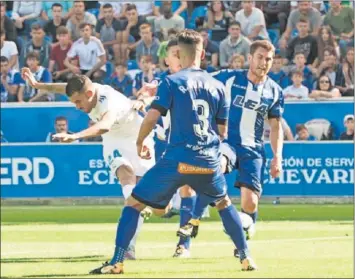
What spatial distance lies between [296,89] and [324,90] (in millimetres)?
538

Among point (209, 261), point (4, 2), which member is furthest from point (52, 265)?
point (4, 2)

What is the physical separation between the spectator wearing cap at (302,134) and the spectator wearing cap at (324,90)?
0.66 meters

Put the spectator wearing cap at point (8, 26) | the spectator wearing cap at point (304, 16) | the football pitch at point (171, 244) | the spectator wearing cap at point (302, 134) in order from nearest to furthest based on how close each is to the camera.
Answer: the football pitch at point (171, 244), the spectator wearing cap at point (302, 134), the spectator wearing cap at point (304, 16), the spectator wearing cap at point (8, 26)

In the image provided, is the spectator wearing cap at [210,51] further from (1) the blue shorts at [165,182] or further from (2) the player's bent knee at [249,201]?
(1) the blue shorts at [165,182]

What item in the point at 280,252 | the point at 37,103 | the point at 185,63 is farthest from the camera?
the point at 37,103

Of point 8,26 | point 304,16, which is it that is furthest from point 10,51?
point 304,16

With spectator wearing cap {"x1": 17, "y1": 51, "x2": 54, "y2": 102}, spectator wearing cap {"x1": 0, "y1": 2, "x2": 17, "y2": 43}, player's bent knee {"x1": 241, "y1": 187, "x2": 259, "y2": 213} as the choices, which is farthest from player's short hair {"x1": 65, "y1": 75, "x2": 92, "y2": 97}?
spectator wearing cap {"x1": 0, "y1": 2, "x2": 17, "y2": 43}

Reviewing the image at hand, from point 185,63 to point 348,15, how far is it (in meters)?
13.7

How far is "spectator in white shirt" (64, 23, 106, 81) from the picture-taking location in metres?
24.1

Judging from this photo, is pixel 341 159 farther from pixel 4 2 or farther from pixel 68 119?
pixel 4 2

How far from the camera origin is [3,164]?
22.2 meters

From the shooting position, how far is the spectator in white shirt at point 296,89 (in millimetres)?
22359

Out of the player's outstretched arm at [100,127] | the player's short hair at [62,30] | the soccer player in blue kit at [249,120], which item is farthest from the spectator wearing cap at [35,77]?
the player's outstretched arm at [100,127]

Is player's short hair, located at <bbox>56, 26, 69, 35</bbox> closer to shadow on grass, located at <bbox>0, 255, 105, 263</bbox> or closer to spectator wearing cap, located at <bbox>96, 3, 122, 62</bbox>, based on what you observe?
spectator wearing cap, located at <bbox>96, 3, 122, 62</bbox>
